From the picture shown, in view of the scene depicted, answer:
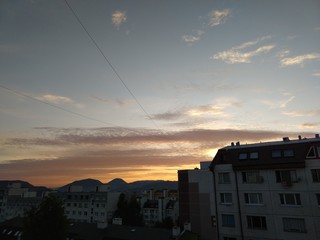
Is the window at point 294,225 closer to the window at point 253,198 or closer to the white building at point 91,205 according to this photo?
the window at point 253,198

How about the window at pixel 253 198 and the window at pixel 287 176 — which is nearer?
the window at pixel 287 176

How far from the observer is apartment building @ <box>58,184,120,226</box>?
8838 cm

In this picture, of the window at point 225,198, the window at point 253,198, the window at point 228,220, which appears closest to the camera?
the window at point 253,198

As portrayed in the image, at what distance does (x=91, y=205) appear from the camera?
298 feet

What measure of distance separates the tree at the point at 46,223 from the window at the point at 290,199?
30.1m

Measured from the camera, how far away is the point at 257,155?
3647 cm

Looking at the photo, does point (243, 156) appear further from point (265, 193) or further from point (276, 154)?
point (265, 193)

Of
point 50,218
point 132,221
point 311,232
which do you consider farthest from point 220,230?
point 132,221

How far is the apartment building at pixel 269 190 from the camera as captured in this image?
31578mm

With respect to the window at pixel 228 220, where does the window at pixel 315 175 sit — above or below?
above

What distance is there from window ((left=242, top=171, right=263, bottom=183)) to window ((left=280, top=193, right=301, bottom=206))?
11.6ft

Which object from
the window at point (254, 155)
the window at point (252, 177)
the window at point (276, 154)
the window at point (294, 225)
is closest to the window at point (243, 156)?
the window at point (254, 155)

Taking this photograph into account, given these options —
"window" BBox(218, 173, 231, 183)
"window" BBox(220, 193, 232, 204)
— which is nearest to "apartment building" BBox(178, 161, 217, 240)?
"window" BBox(220, 193, 232, 204)

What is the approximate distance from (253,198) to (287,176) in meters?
5.99
